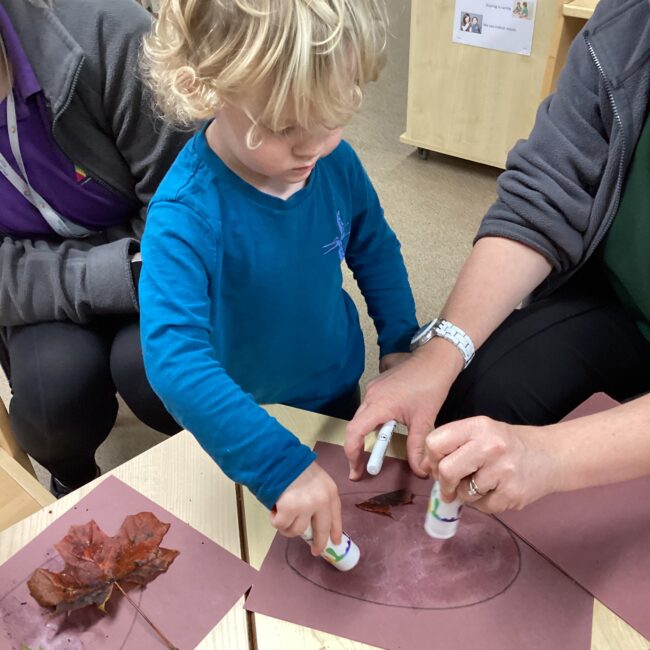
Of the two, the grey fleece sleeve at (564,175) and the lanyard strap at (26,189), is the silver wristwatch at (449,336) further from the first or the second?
the lanyard strap at (26,189)

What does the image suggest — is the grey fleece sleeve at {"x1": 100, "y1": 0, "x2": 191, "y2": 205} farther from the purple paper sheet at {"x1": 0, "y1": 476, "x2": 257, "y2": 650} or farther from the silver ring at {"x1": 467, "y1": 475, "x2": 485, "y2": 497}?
the silver ring at {"x1": 467, "y1": 475, "x2": 485, "y2": 497}

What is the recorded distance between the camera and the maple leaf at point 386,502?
0.71 m

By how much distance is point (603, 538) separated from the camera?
67 centimetres

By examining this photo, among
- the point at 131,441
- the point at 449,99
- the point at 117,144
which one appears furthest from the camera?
the point at 449,99

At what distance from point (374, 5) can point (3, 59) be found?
1.76 feet

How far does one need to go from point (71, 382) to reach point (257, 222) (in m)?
0.49

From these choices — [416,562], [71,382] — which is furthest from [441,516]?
[71,382]

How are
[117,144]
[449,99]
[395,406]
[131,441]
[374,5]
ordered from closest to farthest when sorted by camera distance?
[374,5], [395,406], [117,144], [131,441], [449,99]

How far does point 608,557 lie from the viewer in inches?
25.9

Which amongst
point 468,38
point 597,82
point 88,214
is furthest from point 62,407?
point 468,38

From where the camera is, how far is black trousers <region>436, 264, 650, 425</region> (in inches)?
34.7

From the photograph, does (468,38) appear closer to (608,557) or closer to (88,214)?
(88,214)

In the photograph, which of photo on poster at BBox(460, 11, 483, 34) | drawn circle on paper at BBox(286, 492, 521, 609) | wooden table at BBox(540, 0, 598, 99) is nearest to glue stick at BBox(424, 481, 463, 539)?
drawn circle on paper at BBox(286, 492, 521, 609)

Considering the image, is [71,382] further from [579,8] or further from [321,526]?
[579,8]
